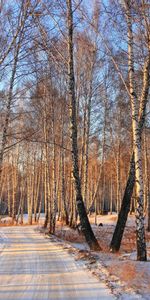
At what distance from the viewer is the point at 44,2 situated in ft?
40.4

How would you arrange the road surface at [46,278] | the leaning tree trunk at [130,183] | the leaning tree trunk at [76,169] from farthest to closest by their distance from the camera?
the leaning tree trunk at [76,169] < the leaning tree trunk at [130,183] < the road surface at [46,278]

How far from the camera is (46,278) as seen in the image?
24.4 ft

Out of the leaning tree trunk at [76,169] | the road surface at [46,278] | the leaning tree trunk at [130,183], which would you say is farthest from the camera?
the leaning tree trunk at [76,169]

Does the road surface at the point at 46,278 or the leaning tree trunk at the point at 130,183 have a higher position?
the leaning tree trunk at the point at 130,183

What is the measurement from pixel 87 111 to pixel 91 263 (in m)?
13.6

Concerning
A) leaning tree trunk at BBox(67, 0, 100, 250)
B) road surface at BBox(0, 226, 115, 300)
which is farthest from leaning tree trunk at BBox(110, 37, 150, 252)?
road surface at BBox(0, 226, 115, 300)

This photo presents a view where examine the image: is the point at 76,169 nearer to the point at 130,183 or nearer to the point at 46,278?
the point at 130,183

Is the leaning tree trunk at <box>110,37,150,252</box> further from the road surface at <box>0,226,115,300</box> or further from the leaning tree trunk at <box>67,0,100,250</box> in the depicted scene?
the road surface at <box>0,226,115,300</box>

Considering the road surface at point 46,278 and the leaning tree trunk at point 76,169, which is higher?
the leaning tree trunk at point 76,169

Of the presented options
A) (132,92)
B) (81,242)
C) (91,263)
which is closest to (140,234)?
(91,263)

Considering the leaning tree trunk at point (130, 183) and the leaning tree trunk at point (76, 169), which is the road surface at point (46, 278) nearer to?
the leaning tree trunk at point (76, 169)

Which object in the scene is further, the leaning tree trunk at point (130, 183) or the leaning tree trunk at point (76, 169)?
the leaning tree trunk at point (76, 169)

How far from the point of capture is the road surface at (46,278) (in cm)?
618

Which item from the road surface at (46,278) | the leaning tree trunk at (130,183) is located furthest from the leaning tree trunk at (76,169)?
the road surface at (46,278)
